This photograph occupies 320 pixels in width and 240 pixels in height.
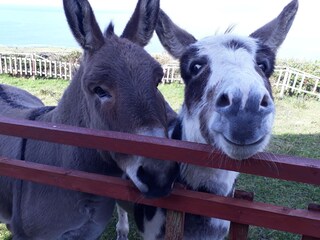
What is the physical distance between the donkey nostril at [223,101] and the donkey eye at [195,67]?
0.60 m

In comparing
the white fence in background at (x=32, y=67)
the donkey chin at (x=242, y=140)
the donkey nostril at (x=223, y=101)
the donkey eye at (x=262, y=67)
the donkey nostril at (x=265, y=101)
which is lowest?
the white fence in background at (x=32, y=67)

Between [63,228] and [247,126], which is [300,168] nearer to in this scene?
[247,126]

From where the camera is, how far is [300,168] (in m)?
1.55

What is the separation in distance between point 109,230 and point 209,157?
3.09m

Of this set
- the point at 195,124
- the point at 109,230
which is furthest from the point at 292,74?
the point at 195,124

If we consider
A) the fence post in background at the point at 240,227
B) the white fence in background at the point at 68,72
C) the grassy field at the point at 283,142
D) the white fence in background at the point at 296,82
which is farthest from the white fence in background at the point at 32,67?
the fence post in background at the point at 240,227

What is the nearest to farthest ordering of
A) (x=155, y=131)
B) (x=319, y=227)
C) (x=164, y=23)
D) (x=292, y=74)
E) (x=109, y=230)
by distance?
1. (x=319, y=227)
2. (x=155, y=131)
3. (x=164, y=23)
4. (x=109, y=230)
5. (x=292, y=74)

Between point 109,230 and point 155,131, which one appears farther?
point 109,230

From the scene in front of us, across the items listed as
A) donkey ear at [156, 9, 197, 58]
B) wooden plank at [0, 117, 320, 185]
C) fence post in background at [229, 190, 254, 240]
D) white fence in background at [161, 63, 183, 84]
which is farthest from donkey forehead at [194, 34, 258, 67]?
white fence in background at [161, 63, 183, 84]

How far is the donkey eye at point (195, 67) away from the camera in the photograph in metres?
2.30

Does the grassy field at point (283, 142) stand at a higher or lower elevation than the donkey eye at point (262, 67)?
lower

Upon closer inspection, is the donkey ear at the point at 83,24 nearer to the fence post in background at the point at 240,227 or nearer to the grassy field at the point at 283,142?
the fence post in background at the point at 240,227

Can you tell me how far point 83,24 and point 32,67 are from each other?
14596mm

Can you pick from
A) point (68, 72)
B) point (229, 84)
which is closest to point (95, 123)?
point (229, 84)
